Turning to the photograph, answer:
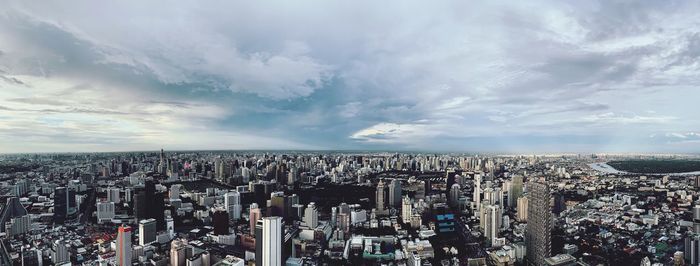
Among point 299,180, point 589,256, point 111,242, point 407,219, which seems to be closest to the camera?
point 589,256

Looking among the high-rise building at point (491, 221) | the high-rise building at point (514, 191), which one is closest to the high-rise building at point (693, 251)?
the high-rise building at point (491, 221)

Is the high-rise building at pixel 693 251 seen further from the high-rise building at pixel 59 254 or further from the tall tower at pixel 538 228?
the high-rise building at pixel 59 254

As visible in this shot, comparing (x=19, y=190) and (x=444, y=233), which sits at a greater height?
(x=19, y=190)

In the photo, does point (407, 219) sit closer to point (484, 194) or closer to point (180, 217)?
point (484, 194)

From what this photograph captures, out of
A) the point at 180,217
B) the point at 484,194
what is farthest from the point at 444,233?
the point at 180,217

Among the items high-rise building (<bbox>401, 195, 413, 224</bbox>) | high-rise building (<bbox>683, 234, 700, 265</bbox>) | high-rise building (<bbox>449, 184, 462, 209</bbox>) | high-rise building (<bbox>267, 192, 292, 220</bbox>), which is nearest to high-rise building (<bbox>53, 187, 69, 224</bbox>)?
high-rise building (<bbox>267, 192, 292, 220</bbox>)
